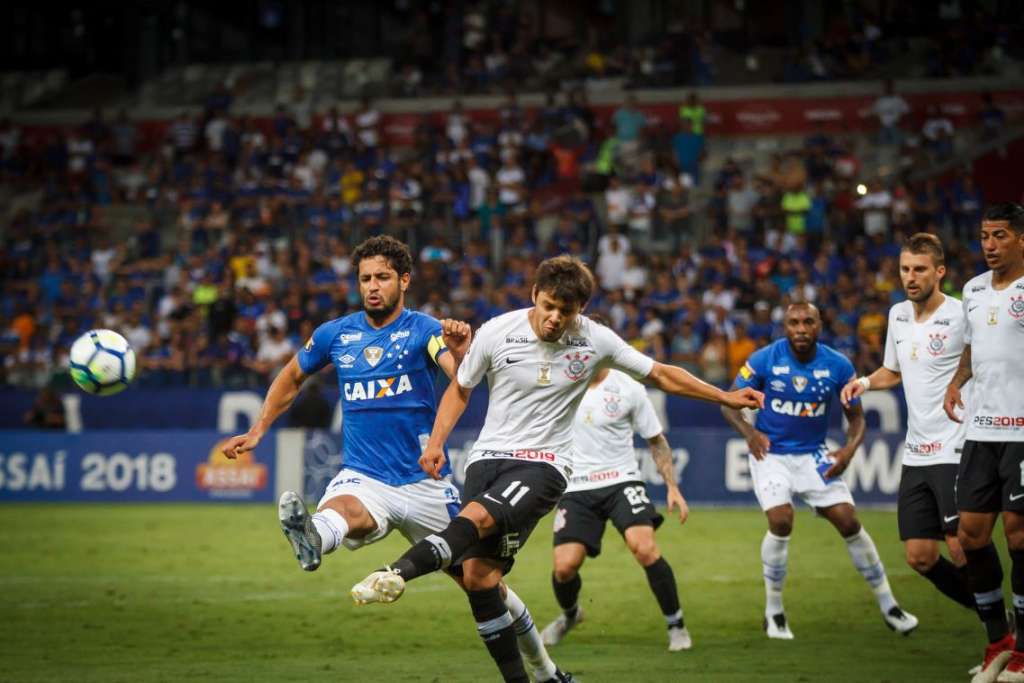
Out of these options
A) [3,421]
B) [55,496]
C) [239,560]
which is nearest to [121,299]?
[3,421]

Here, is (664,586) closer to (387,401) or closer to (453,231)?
(387,401)

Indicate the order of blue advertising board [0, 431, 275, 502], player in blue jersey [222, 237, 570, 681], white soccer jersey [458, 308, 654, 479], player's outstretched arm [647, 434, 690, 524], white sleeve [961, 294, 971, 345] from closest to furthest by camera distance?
1. white soccer jersey [458, 308, 654, 479]
2. player in blue jersey [222, 237, 570, 681]
3. white sleeve [961, 294, 971, 345]
4. player's outstretched arm [647, 434, 690, 524]
5. blue advertising board [0, 431, 275, 502]

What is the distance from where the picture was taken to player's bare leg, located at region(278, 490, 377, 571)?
7652 mm

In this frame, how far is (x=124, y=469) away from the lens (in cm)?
2295

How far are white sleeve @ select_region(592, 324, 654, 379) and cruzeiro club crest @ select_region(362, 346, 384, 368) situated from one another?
1.46 metres

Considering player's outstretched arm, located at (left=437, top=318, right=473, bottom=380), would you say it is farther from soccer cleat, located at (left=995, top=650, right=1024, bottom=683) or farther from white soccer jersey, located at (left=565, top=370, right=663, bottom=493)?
soccer cleat, located at (left=995, top=650, right=1024, bottom=683)

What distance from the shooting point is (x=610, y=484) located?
433 inches

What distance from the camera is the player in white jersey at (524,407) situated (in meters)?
7.84

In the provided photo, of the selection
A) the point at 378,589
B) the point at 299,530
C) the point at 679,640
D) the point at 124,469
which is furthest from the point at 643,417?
the point at 124,469

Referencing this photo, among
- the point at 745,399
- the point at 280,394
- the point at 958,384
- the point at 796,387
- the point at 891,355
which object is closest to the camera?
the point at 745,399

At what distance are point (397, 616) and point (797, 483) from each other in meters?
3.66

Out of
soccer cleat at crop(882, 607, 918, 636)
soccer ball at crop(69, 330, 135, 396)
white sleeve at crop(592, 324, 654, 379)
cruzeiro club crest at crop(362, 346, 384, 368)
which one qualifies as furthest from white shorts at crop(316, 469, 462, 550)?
soccer cleat at crop(882, 607, 918, 636)

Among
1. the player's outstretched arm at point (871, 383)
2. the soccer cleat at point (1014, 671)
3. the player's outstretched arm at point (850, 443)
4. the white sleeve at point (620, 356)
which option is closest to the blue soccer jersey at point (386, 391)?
the white sleeve at point (620, 356)

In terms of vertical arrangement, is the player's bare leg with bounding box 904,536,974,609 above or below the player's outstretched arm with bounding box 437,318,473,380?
below
